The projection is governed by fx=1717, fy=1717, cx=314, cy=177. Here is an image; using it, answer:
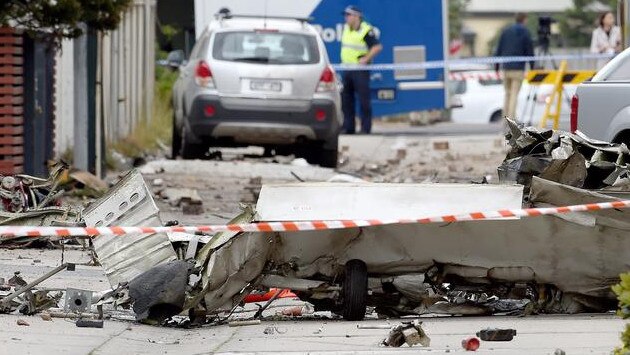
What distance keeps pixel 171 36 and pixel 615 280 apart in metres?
22.3

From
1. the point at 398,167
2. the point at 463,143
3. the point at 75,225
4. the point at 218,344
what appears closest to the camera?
the point at 218,344

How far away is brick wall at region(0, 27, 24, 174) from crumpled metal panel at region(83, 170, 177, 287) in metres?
6.56

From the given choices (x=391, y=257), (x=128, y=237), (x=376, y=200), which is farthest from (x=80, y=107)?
(x=376, y=200)

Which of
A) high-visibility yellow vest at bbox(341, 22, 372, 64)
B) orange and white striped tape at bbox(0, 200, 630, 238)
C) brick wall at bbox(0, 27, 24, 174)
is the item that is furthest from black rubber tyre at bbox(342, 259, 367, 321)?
high-visibility yellow vest at bbox(341, 22, 372, 64)

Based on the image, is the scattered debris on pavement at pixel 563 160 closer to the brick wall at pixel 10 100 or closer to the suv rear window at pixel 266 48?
the brick wall at pixel 10 100

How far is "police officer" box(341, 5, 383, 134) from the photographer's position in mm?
27938

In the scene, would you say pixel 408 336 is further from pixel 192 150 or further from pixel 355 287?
pixel 192 150

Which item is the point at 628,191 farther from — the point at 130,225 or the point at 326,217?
the point at 130,225

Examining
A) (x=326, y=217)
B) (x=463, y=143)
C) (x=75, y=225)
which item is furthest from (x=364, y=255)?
(x=463, y=143)

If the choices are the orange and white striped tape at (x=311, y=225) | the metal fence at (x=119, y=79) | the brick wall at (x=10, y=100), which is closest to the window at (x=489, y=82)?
the metal fence at (x=119, y=79)

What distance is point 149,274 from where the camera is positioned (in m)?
8.89

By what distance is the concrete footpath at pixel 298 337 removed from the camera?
805cm

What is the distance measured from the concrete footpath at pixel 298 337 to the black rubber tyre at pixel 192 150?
1138 cm

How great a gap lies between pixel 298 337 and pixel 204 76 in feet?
37.5
